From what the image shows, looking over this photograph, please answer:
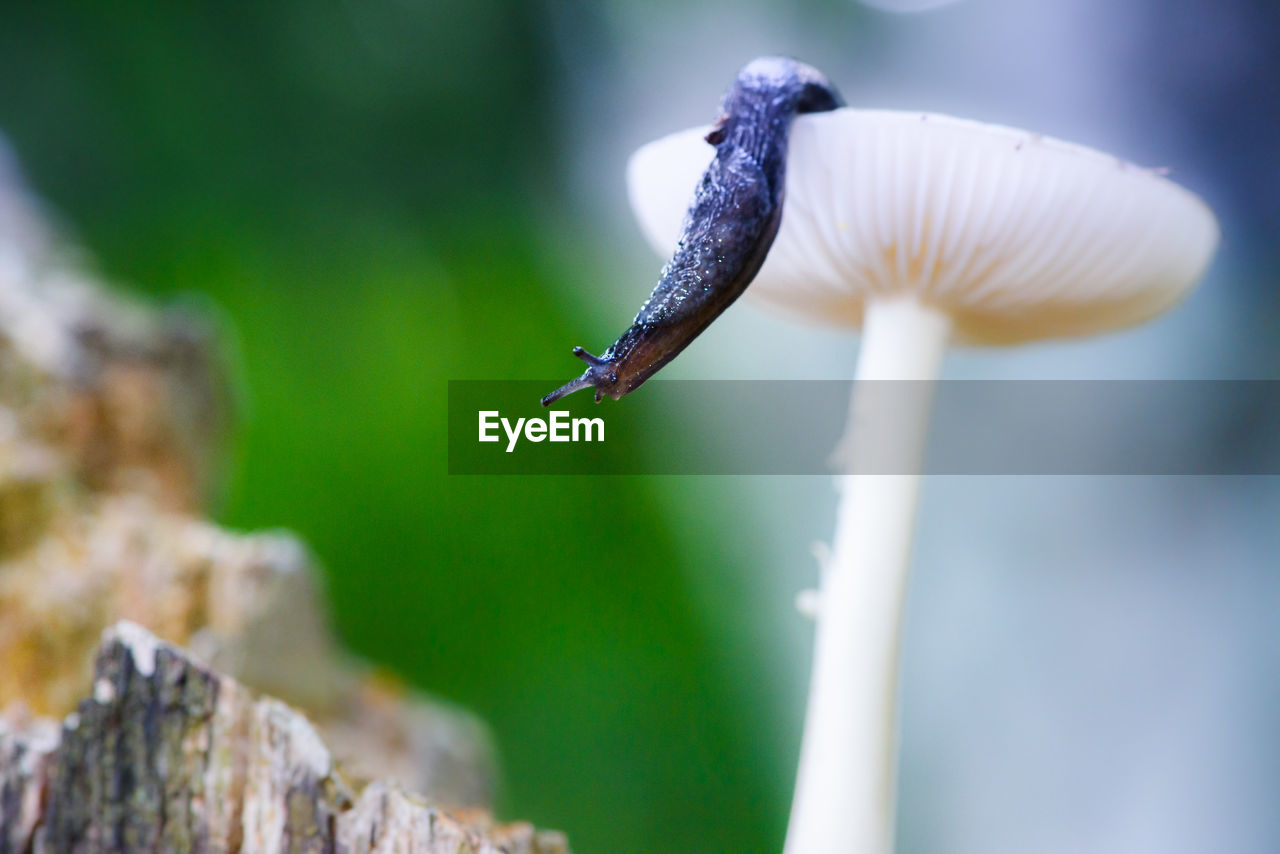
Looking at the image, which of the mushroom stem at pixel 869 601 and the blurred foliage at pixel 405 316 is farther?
the blurred foliage at pixel 405 316

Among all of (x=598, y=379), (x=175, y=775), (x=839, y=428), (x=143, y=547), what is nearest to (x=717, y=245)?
(x=598, y=379)

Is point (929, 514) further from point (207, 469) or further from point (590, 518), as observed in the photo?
point (207, 469)

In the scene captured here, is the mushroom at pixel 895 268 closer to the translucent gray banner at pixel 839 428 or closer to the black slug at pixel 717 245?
the black slug at pixel 717 245

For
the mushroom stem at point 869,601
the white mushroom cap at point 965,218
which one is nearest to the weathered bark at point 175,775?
the mushroom stem at point 869,601

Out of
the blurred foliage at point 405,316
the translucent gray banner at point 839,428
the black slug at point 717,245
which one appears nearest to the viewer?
the black slug at point 717,245

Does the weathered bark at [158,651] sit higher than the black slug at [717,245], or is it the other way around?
the black slug at [717,245]

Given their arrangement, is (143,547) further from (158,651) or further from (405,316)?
(405,316)

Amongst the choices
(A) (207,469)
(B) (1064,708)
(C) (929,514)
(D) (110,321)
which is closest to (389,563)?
(A) (207,469)

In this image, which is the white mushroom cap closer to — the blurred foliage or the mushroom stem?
the mushroom stem
